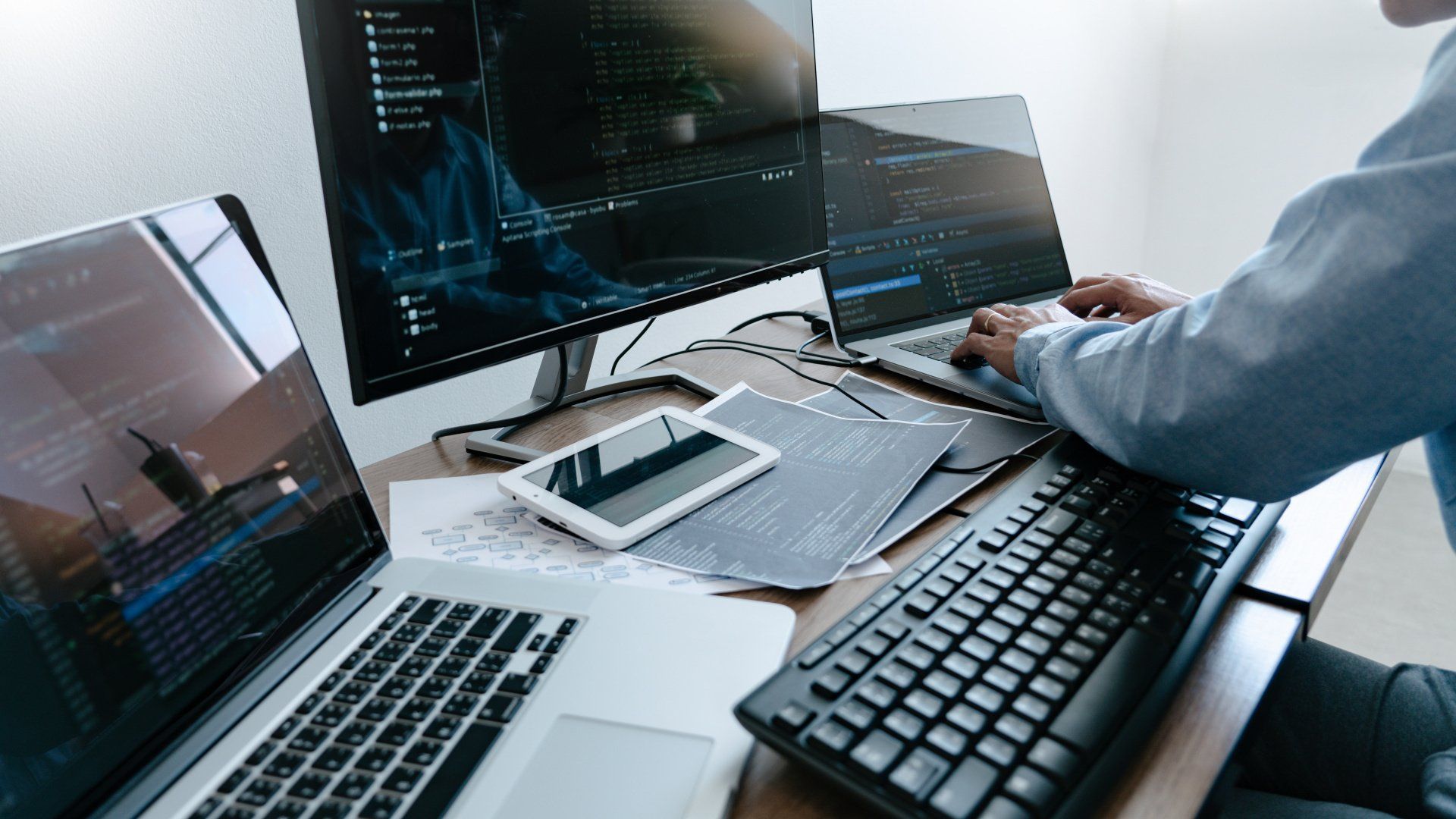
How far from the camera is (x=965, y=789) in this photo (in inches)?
14.7

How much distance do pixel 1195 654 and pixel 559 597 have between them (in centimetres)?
35

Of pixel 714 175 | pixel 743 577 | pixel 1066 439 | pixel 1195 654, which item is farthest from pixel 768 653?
pixel 714 175

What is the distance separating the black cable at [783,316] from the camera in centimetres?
112

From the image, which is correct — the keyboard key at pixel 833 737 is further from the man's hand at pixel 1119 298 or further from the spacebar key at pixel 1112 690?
the man's hand at pixel 1119 298

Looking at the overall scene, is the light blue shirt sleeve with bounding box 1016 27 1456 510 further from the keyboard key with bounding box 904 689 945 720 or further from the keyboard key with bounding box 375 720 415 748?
the keyboard key with bounding box 375 720 415 748

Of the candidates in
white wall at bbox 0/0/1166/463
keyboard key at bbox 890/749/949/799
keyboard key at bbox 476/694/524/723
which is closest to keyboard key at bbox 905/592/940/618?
keyboard key at bbox 890/749/949/799

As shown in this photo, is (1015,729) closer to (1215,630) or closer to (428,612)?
(1215,630)

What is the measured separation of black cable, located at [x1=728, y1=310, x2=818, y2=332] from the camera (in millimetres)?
1124

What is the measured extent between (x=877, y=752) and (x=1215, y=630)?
266 millimetres

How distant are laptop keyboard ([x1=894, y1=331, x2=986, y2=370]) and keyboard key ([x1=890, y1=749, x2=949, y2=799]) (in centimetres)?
58

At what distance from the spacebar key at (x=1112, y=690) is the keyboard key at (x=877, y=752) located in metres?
0.07

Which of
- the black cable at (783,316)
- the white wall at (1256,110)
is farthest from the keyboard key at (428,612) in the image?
the white wall at (1256,110)

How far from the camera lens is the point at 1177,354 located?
62 centimetres

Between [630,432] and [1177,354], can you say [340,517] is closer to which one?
[630,432]
